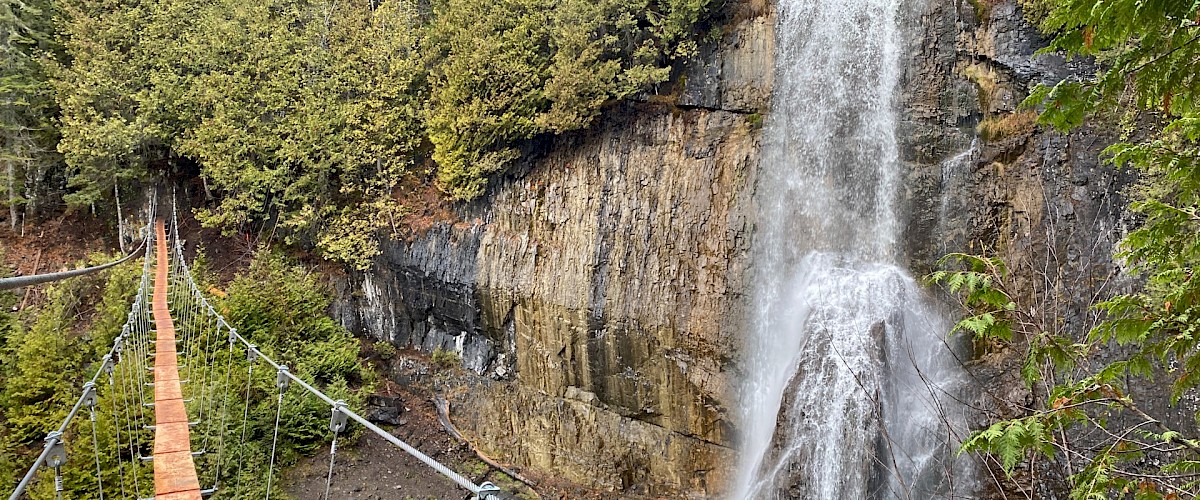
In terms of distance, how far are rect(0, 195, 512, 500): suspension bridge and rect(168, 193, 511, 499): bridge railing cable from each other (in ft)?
0.06

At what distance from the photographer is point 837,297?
10172mm

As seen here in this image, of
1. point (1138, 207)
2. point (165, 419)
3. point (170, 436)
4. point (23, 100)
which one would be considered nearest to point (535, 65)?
point (165, 419)

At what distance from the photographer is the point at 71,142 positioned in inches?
532

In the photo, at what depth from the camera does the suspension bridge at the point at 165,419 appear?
481 cm

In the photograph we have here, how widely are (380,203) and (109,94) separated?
653cm

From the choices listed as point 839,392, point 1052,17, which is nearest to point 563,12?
point 839,392

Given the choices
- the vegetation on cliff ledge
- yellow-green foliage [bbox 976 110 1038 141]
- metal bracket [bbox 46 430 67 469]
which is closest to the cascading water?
yellow-green foliage [bbox 976 110 1038 141]

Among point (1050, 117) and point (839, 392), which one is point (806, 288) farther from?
point (1050, 117)

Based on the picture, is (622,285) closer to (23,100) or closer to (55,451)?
(55,451)

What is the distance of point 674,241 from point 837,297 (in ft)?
9.18

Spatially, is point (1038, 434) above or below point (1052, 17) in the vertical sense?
below

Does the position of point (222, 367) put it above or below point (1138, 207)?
below

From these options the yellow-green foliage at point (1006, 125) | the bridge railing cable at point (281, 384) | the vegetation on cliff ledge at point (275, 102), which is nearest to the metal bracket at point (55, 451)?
the bridge railing cable at point (281, 384)

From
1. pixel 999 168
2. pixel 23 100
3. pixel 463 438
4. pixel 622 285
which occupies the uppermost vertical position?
pixel 23 100
